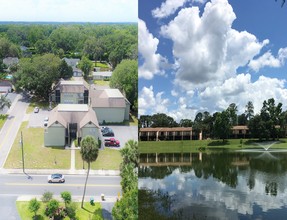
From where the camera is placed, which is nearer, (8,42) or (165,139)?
(165,139)

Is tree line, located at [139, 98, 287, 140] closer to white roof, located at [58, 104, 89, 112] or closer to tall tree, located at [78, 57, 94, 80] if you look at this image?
white roof, located at [58, 104, 89, 112]

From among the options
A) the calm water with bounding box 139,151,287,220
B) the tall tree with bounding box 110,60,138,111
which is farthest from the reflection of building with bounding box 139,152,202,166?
the tall tree with bounding box 110,60,138,111

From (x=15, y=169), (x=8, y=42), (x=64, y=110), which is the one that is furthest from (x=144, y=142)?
(x=8, y=42)

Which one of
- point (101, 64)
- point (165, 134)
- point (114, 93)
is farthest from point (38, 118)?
point (165, 134)

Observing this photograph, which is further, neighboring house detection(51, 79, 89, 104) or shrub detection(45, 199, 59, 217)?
neighboring house detection(51, 79, 89, 104)

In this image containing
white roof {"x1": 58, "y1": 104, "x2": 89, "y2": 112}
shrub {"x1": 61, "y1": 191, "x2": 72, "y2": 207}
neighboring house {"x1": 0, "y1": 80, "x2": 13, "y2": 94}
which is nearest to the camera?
shrub {"x1": 61, "y1": 191, "x2": 72, "y2": 207}

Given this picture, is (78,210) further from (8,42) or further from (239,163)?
(8,42)
